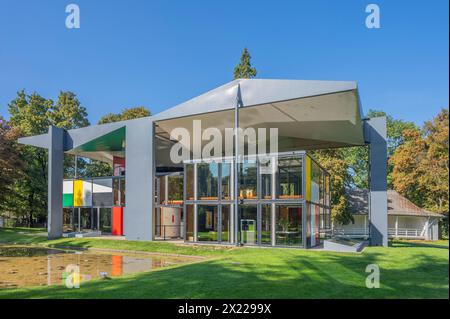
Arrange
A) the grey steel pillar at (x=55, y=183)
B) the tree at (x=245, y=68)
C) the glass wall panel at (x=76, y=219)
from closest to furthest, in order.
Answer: the grey steel pillar at (x=55, y=183) < the glass wall panel at (x=76, y=219) < the tree at (x=245, y=68)

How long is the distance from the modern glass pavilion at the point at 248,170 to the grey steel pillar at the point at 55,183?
7 centimetres

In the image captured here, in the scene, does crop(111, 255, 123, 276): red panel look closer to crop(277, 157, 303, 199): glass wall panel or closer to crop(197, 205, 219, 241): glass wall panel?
crop(197, 205, 219, 241): glass wall panel

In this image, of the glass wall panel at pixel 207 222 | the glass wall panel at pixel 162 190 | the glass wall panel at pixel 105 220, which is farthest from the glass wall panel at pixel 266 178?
the glass wall panel at pixel 105 220

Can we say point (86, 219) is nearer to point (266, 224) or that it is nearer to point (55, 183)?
point (55, 183)

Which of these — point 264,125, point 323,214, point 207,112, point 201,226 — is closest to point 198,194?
point 201,226

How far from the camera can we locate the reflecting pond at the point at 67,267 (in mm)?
11450

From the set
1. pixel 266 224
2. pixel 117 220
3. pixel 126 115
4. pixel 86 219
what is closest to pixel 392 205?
pixel 266 224

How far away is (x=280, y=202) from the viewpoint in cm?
1919

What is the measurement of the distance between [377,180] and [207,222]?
10.1 meters

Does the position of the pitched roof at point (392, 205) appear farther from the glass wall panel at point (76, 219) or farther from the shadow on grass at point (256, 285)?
the shadow on grass at point (256, 285)

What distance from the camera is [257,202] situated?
19.8m

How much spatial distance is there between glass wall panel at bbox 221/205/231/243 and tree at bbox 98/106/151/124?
31.9m

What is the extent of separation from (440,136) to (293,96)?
49.8 feet
